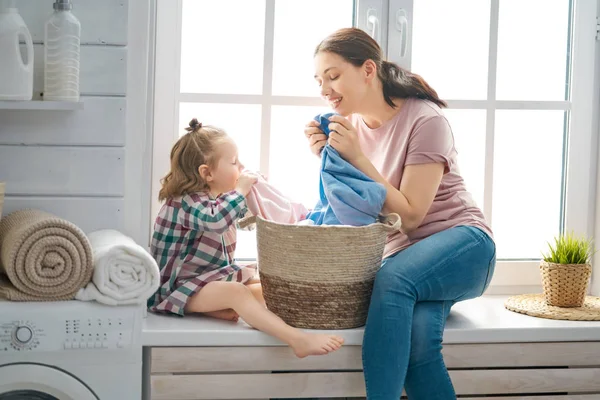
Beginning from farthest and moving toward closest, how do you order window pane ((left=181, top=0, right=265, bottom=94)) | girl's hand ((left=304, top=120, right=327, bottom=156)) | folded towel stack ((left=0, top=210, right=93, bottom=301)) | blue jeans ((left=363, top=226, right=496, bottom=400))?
window pane ((left=181, top=0, right=265, bottom=94)) → girl's hand ((left=304, top=120, right=327, bottom=156)) → blue jeans ((left=363, top=226, right=496, bottom=400)) → folded towel stack ((left=0, top=210, right=93, bottom=301))

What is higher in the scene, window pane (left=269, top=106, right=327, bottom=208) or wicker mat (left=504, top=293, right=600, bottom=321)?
window pane (left=269, top=106, right=327, bottom=208)

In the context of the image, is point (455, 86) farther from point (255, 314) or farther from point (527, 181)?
point (255, 314)

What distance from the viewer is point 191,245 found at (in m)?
2.29

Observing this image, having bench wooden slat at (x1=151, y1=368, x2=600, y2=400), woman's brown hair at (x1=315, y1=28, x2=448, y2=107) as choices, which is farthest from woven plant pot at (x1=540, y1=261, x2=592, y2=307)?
woman's brown hair at (x1=315, y1=28, x2=448, y2=107)

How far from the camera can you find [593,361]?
7.48 ft

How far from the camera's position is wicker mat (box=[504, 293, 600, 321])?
7.72ft

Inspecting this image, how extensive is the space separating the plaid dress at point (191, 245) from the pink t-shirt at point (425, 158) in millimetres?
459

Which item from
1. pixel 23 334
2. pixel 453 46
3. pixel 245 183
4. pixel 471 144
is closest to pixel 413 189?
pixel 245 183

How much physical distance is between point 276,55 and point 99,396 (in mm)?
1196

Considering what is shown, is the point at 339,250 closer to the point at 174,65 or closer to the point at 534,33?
the point at 174,65

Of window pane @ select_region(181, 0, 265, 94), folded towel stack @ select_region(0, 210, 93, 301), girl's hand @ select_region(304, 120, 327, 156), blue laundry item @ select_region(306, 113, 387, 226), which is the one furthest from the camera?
window pane @ select_region(181, 0, 265, 94)

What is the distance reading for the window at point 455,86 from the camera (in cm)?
258

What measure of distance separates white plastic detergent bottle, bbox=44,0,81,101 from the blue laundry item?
710 mm

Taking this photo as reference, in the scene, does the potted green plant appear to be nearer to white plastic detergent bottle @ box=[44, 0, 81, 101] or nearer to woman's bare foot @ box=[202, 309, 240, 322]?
woman's bare foot @ box=[202, 309, 240, 322]
